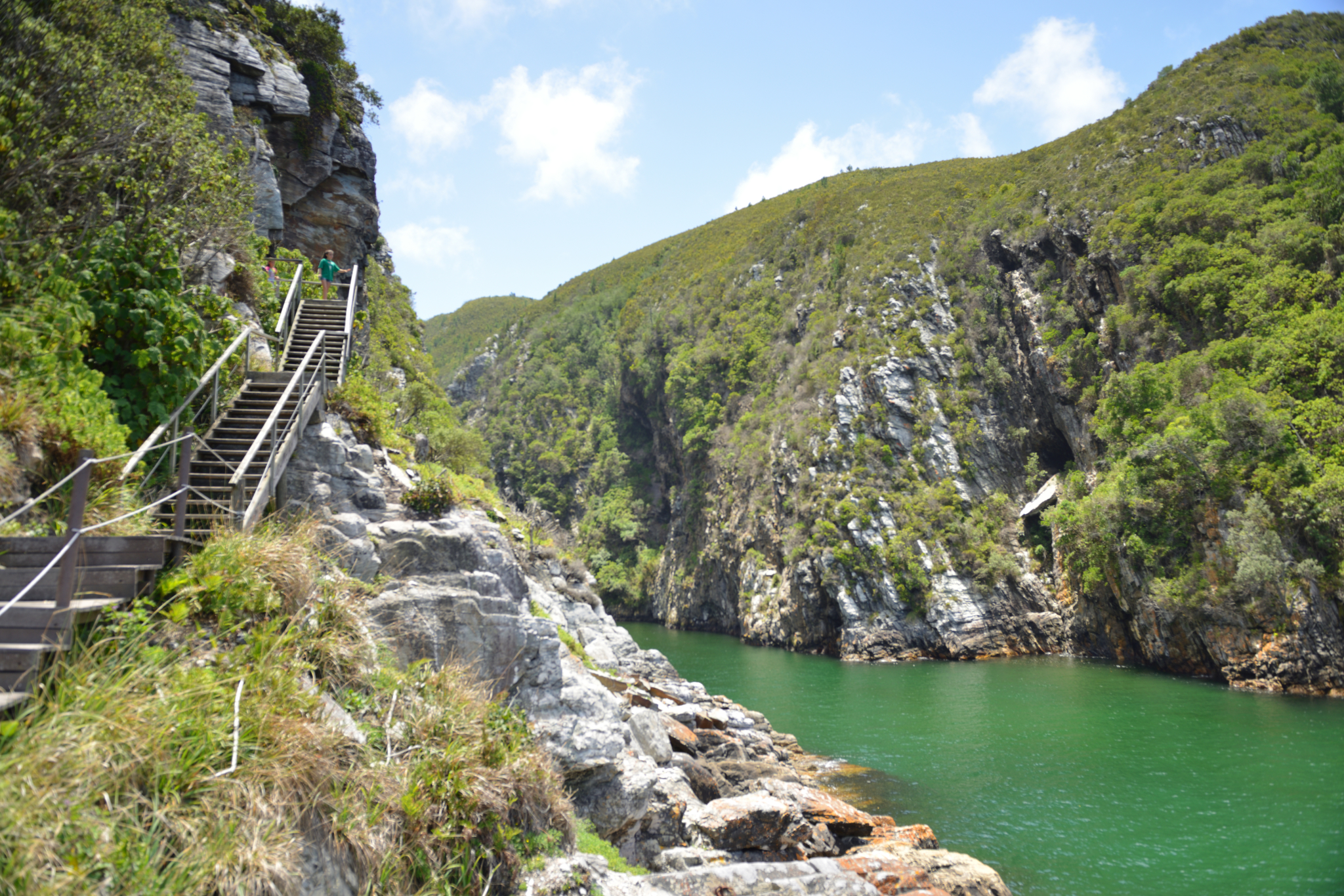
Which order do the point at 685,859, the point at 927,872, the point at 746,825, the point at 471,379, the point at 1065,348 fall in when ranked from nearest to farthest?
1. the point at 685,859
2. the point at 746,825
3. the point at 927,872
4. the point at 1065,348
5. the point at 471,379

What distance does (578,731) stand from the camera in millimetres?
8914

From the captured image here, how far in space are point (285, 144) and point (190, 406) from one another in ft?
45.7

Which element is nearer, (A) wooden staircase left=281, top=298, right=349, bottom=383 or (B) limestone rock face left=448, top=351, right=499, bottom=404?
(A) wooden staircase left=281, top=298, right=349, bottom=383

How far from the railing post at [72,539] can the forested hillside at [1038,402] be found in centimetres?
3823

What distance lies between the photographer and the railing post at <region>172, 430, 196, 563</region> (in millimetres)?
5695

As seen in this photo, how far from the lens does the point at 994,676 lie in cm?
3384

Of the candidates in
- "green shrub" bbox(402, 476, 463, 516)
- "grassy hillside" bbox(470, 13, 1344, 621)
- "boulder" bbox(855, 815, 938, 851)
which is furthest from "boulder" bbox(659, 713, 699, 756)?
"grassy hillside" bbox(470, 13, 1344, 621)

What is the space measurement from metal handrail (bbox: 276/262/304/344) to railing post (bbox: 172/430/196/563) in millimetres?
7582

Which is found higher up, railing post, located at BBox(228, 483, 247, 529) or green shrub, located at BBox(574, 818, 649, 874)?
railing post, located at BBox(228, 483, 247, 529)

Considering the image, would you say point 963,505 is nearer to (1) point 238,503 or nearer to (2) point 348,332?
(2) point 348,332

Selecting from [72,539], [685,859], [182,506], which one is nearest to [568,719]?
[685,859]

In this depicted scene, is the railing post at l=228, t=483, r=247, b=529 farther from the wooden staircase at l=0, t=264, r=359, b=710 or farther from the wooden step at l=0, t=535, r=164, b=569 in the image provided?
the wooden step at l=0, t=535, r=164, b=569

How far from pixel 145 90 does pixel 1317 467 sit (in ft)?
137

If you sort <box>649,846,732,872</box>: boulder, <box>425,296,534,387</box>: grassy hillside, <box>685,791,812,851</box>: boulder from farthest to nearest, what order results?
<box>425,296,534,387</box>: grassy hillside, <box>685,791,812,851</box>: boulder, <box>649,846,732,872</box>: boulder
